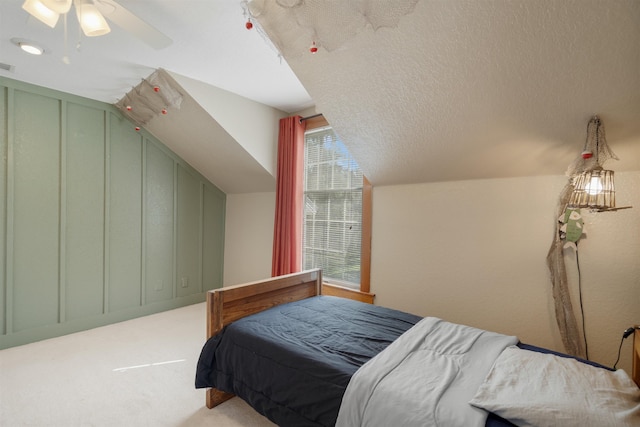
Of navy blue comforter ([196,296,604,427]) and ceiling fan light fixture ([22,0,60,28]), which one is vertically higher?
ceiling fan light fixture ([22,0,60,28])

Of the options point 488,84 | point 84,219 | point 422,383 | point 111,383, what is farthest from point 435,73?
point 84,219

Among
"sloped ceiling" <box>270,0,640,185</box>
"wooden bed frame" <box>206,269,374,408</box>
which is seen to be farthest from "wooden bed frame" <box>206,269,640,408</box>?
"sloped ceiling" <box>270,0,640,185</box>

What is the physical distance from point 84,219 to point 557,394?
3.93 meters

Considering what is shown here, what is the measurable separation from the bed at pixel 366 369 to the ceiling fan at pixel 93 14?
149 centimetres

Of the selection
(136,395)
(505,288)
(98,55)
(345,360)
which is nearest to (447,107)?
(505,288)

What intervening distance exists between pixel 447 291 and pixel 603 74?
1.68 m

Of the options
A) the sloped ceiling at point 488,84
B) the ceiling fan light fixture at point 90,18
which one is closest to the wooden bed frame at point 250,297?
the sloped ceiling at point 488,84

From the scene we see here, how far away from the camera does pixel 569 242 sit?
75.8 inches

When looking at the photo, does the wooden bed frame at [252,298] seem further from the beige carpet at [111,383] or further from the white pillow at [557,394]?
the white pillow at [557,394]

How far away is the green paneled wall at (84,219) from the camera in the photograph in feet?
8.79

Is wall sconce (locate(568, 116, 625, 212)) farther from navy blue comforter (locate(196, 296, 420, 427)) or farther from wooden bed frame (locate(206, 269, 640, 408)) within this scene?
navy blue comforter (locate(196, 296, 420, 427))

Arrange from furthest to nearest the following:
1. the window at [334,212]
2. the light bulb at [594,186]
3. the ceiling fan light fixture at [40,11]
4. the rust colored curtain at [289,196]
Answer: the rust colored curtain at [289,196]
the window at [334,212]
the light bulb at [594,186]
the ceiling fan light fixture at [40,11]

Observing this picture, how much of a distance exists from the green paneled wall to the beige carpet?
367mm

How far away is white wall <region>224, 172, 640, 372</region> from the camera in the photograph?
5.92 ft
